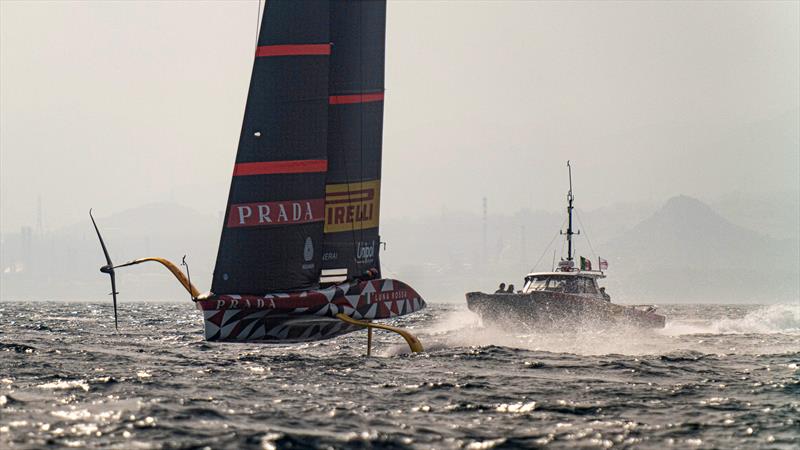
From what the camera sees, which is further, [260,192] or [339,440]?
[260,192]

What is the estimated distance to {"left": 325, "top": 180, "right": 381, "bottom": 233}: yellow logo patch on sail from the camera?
25.7 m

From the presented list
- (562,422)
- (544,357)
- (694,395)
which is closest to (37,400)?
(562,422)

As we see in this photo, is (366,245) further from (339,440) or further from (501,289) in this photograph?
(501,289)

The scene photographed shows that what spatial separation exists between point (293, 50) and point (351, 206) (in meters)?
4.24

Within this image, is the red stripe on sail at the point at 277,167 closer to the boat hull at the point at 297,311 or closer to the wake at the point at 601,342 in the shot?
the boat hull at the point at 297,311

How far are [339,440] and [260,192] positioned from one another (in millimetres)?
10980

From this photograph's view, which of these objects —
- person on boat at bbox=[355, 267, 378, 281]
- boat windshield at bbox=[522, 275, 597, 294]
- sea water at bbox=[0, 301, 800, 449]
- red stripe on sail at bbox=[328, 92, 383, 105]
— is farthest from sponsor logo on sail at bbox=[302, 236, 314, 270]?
boat windshield at bbox=[522, 275, 597, 294]

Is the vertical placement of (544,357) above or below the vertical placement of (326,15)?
below

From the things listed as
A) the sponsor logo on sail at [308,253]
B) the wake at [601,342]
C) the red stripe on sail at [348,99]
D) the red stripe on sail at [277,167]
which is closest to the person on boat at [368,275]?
the sponsor logo on sail at [308,253]

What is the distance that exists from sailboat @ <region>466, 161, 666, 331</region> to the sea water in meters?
10.1

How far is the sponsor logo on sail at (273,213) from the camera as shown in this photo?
2336 centimetres

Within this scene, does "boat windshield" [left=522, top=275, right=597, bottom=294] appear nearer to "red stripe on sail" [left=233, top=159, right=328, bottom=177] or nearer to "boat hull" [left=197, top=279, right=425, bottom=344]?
"boat hull" [left=197, top=279, right=425, bottom=344]

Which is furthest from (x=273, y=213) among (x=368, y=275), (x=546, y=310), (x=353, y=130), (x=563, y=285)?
(x=563, y=285)

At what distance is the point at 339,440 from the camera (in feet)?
43.4
